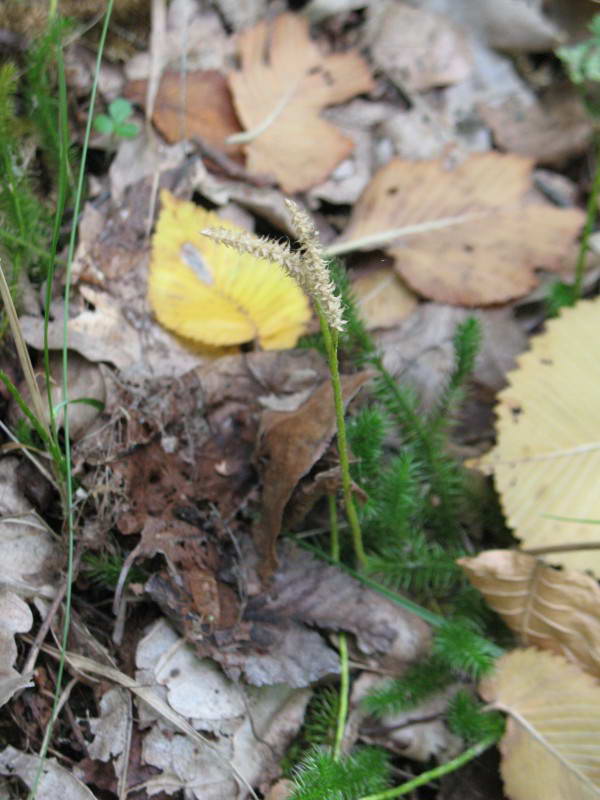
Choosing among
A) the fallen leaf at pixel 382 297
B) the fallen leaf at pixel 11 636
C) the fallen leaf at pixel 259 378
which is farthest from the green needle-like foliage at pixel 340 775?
the fallen leaf at pixel 382 297

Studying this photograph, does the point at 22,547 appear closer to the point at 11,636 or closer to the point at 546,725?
the point at 11,636

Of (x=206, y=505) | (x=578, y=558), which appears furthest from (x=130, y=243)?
(x=578, y=558)

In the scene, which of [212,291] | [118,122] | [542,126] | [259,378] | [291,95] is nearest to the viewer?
[259,378]

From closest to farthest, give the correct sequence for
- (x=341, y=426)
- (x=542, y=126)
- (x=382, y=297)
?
(x=341, y=426)
(x=382, y=297)
(x=542, y=126)

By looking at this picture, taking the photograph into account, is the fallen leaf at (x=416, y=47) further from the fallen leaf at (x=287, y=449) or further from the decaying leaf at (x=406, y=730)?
the decaying leaf at (x=406, y=730)

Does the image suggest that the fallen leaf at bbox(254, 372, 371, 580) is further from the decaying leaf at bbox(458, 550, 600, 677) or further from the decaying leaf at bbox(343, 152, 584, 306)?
the decaying leaf at bbox(343, 152, 584, 306)

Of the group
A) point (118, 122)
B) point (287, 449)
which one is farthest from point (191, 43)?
point (287, 449)
